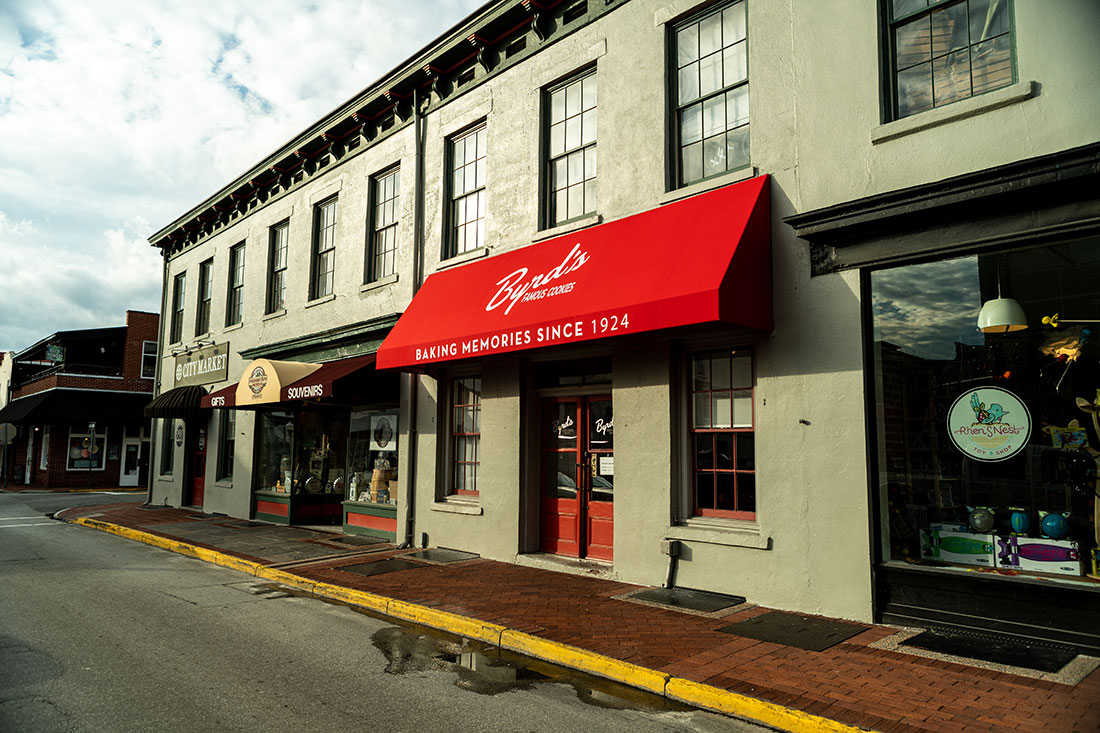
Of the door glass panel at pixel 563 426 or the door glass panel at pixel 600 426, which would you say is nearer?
the door glass panel at pixel 600 426

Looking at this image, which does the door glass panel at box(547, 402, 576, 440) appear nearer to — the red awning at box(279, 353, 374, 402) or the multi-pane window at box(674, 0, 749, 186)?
the multi-pane window at box(674, 0, 749, 186)

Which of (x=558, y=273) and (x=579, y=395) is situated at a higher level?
(x=558, y=273)

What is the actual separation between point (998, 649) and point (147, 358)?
38.5 meters

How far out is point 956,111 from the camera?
22.9 feet

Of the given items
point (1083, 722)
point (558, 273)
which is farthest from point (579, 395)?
point (1083, 722)

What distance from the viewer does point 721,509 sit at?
28.7 feet

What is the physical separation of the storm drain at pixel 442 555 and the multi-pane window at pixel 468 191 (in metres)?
4.99

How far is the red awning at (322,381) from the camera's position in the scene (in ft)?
42.4

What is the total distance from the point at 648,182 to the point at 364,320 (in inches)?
266

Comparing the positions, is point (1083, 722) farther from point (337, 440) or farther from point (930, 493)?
point (337, 440)

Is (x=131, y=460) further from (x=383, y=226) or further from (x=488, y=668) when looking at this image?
(x=488, y=668)

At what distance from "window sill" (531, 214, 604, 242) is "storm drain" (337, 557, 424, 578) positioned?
5.13 metres

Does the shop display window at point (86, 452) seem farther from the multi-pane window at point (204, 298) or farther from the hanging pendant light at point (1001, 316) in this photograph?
the hanging pendant light at point (1001, 316)

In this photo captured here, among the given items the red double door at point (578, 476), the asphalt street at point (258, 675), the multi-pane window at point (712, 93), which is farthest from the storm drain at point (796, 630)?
the multi-pane window at point (712, 93)
